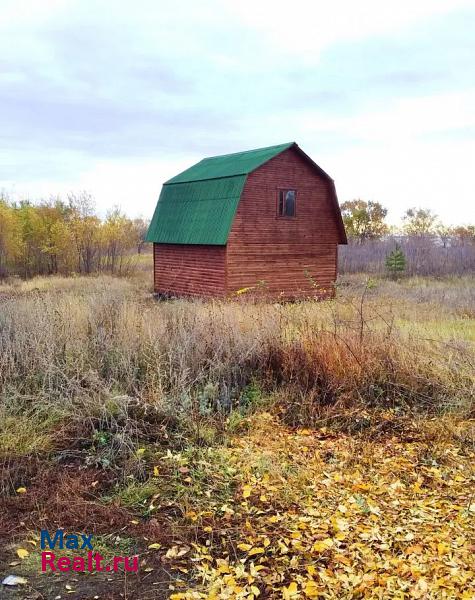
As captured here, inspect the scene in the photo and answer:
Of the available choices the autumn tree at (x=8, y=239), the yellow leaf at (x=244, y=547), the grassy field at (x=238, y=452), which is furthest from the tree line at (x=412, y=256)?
the yellow leaf at (x=244, y=547)

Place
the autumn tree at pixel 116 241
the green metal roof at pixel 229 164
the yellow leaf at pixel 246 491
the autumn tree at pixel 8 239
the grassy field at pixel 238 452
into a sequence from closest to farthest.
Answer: the grassy field at pixel 238 452 → the yellow leaf at pixel 246 491 → the green metal roof at pixel 229 164 → the autumn tree at pixel 8 239 → the autumn tree at pixel 116 241

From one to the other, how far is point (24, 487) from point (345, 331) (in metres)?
4.29

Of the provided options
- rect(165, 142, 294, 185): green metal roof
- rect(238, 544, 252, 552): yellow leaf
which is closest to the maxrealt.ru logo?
rect(238, 544, 252, 552): yellow leaf

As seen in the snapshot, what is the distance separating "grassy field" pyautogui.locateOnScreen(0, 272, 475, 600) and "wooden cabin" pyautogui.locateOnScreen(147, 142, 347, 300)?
328 inches

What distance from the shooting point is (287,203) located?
17.2 metres

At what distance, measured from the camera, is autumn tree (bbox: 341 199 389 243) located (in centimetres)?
4468

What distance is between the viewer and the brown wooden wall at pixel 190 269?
16.3 metres

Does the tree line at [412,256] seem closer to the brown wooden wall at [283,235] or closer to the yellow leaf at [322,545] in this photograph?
the brown wooden wall at [283,235]

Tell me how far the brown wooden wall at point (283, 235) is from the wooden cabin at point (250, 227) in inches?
1.3

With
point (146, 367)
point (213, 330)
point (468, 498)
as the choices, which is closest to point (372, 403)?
point (468, 498)

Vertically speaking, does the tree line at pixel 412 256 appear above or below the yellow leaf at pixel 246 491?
above

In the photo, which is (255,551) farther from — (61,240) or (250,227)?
(61,240)

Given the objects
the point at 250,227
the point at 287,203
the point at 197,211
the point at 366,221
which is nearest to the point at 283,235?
the point at 287,203

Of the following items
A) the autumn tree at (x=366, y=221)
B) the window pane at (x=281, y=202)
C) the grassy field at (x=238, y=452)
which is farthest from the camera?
the autumn tree at (x=366, y=221)
